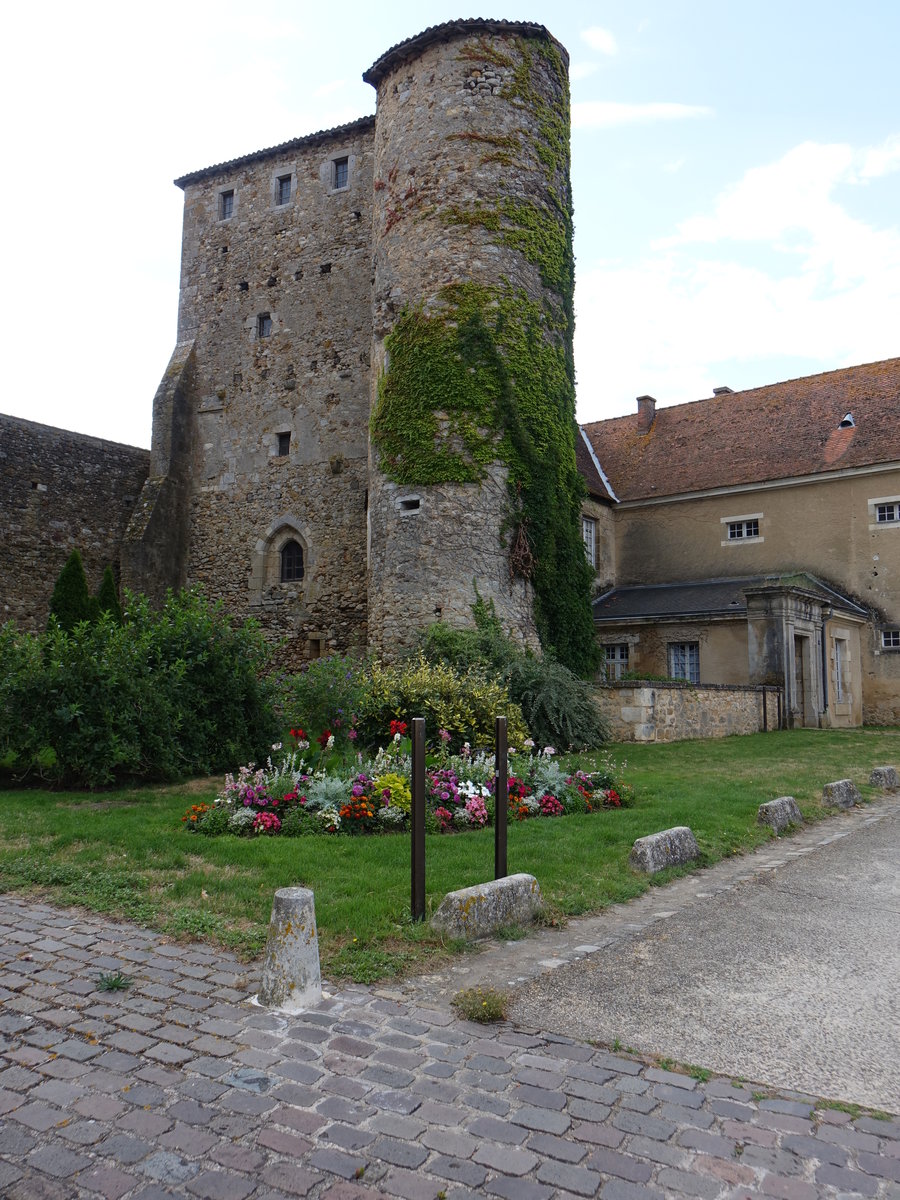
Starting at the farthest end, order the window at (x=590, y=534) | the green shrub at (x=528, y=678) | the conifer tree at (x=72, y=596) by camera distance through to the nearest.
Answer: the window at (x=590, y=534) → the conifer tree at (x=72, y=596) → the green shrub at (x=528, y=678)

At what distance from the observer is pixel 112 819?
7.76 metres

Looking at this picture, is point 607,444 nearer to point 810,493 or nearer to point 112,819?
point 810,493

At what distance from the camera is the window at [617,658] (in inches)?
876

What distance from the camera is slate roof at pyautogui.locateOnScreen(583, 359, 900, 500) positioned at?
23.0m


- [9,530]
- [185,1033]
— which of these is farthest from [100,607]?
[185,1033]

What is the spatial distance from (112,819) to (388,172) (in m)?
14.5

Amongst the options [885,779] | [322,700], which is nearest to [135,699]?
[322,700]

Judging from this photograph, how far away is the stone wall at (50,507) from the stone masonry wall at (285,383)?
1937 millimetres

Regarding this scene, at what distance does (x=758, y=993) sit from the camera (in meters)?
4.13

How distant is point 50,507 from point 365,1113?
19674 millimetres

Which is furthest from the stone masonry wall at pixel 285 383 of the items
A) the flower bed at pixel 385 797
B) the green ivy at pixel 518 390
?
the flower bed at pixel 385 797

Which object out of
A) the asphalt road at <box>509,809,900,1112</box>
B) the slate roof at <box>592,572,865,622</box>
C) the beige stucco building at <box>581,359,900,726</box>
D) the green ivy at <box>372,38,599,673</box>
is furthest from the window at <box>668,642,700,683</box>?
the asphalt road at <box>509,809,900,1112</box>

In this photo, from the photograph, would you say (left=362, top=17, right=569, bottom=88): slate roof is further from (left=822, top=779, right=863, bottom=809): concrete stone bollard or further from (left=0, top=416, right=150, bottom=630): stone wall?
(left=822, top=779, right=863, bottom=809): concrete stone bollard

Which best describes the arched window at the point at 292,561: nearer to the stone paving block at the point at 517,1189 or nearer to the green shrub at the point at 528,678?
the green shrub at the point at 528,678
